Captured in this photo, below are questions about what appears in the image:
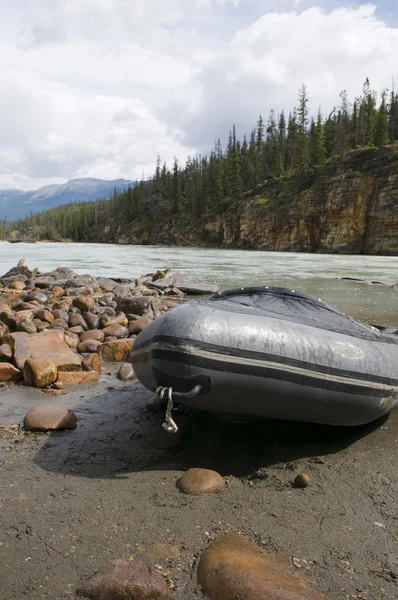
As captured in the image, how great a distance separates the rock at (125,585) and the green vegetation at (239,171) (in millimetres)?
51499

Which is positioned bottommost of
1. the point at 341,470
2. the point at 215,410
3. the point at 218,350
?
the point at 341,470

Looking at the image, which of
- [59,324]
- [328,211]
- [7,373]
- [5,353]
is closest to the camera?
[7,373]

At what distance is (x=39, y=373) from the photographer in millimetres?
4129

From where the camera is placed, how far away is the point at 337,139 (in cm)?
5941

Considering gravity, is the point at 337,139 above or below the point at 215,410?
above

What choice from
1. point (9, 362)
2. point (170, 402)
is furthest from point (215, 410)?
point (9, 362)

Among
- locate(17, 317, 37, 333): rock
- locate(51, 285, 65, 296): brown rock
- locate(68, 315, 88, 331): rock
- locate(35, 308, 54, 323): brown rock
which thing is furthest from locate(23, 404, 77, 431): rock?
locate(51, 285, 65, 296): brown rock

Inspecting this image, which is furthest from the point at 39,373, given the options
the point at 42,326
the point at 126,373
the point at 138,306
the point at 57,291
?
the point at 57,291

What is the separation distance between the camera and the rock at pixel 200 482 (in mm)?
2480

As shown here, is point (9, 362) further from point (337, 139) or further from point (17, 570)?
point (337, 139)

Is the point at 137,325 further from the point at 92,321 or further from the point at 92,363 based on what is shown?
the point at 92,363

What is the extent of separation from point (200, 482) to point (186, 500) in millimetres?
166

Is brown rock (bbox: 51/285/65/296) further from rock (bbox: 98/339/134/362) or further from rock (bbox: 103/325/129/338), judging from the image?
rock (bbox: 98/339/134/362)

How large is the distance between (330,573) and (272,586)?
0.30m
